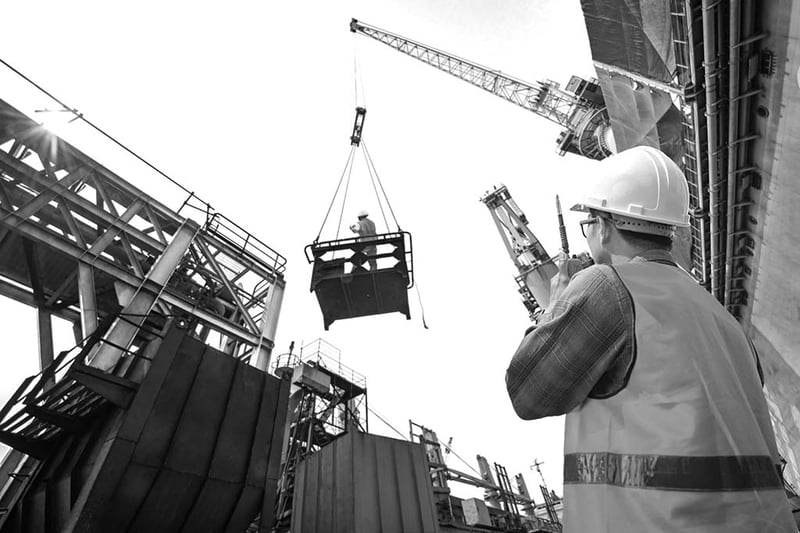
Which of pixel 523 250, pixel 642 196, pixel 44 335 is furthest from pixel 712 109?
pixel 44 335

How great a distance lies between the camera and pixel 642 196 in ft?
5.85

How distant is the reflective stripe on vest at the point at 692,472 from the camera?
1.08 m

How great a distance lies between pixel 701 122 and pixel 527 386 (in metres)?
12.7

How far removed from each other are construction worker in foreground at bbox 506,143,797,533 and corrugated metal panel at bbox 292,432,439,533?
373 inches

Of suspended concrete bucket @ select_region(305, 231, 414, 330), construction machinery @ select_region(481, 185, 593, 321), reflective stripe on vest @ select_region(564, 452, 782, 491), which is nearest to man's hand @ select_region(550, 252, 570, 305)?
reflective stripe on vest @ select_region(564, 452, 782, 491)

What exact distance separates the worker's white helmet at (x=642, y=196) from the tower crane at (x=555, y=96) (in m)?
22.7

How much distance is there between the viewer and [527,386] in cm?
151

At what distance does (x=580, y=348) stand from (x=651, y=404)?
26cm

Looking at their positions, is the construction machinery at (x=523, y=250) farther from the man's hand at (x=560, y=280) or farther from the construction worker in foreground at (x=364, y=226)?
the man's hand at (x=560, y=280)

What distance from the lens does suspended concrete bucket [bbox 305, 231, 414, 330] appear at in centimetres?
739

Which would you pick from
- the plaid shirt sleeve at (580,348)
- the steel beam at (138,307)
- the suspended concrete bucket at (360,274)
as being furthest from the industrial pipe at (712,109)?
the steel beam at (138,307)

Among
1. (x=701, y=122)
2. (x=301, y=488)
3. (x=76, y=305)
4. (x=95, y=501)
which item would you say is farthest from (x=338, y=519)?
(x=701, y=122)

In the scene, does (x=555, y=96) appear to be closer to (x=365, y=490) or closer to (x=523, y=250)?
(x=523, y=250)

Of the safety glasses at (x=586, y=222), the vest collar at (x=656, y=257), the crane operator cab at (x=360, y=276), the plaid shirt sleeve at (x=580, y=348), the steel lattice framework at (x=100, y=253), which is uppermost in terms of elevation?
the steel lattice framework at (x=100, y=253)
